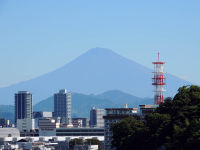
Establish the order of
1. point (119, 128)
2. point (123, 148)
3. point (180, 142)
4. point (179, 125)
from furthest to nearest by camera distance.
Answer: point (119, 128) → point (123, 148) → point (179, 125) → point (180, 142)

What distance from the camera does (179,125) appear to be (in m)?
98.9

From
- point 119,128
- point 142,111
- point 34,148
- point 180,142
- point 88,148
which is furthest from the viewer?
point 34,148

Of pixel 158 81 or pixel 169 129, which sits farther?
pixel 158 81

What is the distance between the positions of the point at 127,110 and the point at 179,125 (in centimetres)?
6698

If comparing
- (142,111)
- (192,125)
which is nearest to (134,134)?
(192,125)

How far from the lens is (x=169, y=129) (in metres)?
103

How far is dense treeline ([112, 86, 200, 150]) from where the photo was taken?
8575 centimetres

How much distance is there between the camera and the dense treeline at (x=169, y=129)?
85750 mm

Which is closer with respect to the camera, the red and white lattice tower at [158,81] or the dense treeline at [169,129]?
the dense treeline at [169,129]

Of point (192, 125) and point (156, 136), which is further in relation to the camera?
point (156, 136)

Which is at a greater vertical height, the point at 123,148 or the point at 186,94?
the point at 186,94

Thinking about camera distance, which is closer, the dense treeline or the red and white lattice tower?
the dense treeline

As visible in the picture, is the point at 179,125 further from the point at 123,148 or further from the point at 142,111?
the point at 142,111

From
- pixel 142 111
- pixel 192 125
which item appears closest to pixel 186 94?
pixel 192 125
